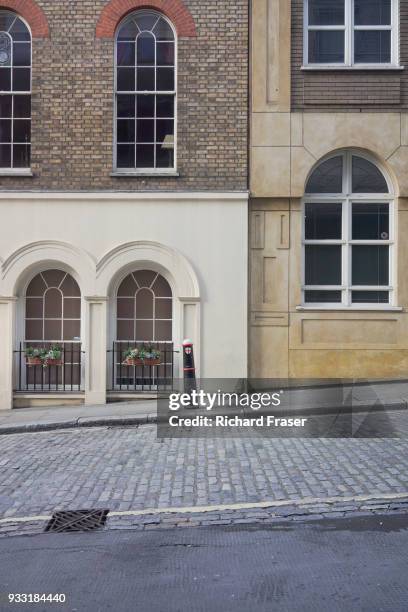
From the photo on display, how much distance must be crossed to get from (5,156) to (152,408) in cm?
605

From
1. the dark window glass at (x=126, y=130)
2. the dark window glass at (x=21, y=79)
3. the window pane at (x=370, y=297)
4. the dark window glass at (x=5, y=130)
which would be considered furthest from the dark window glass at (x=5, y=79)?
the window pane at (x=370, y=297)

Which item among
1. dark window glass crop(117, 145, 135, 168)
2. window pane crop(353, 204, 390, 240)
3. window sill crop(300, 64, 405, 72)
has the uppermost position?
window sill crop(300, 64, 405, 72)

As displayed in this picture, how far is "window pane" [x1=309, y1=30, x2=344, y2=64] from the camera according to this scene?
1314cm

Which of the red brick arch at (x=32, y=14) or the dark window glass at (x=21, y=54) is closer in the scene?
the red brick arch at (x=32, y=14)

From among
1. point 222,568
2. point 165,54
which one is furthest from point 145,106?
point 222,568

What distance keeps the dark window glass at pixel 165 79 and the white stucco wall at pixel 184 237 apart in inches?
93.8

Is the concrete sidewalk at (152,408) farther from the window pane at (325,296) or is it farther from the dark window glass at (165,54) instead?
the dark window glass at (165,54)

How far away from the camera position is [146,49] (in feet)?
43.0

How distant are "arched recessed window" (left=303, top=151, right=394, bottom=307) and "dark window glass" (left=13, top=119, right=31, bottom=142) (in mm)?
5904

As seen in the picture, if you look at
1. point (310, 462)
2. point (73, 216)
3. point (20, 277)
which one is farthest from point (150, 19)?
point (310, 462)

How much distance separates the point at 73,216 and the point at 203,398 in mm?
4456

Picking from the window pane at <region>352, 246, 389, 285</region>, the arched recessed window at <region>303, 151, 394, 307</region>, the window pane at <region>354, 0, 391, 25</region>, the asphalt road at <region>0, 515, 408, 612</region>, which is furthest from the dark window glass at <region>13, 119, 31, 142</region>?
the asphalt road at <region>0, 515, 408, 612</region>

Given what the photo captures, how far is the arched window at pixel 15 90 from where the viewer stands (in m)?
13.1

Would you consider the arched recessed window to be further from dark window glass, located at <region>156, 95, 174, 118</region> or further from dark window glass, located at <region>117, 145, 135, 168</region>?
dark window glass, located at <region>117, 145, 135, 168</region>
